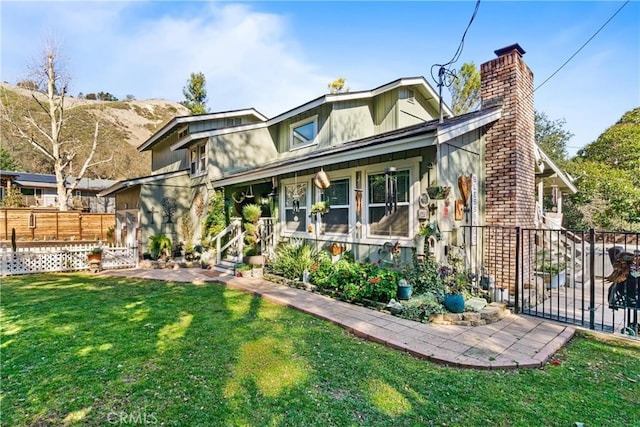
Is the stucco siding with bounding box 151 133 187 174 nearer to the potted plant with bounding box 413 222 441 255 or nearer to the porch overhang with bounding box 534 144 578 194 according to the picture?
the potted plant with bounding box 413 222 441 255

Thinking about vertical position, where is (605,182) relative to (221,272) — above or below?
above

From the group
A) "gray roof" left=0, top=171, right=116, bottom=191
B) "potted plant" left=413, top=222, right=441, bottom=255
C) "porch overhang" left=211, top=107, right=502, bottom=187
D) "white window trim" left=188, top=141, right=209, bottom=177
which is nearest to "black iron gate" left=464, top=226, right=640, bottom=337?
"potted plant" left=413, top=222, right=441, bottom=255

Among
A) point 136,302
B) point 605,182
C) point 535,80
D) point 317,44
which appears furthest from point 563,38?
point 136,302

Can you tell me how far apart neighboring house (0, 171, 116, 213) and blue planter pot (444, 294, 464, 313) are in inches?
1273

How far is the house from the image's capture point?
20.9 feet

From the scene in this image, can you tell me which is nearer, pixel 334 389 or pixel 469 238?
pixel 334 389

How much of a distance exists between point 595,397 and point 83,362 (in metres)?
5.65

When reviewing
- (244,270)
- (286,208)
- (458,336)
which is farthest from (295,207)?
(458,336)

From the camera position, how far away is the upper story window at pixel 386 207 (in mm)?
6746

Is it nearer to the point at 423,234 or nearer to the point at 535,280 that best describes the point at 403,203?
the point at 423,234

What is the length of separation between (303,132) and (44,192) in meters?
33.1

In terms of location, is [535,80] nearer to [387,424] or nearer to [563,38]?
[563,38]

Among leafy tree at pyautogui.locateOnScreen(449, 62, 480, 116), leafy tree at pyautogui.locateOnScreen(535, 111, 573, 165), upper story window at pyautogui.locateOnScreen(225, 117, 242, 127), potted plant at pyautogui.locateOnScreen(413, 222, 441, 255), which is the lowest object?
potted plant at pyautogui.locateOnScreen(413, 222, 441, 255)

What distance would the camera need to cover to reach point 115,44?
37.9 feet
